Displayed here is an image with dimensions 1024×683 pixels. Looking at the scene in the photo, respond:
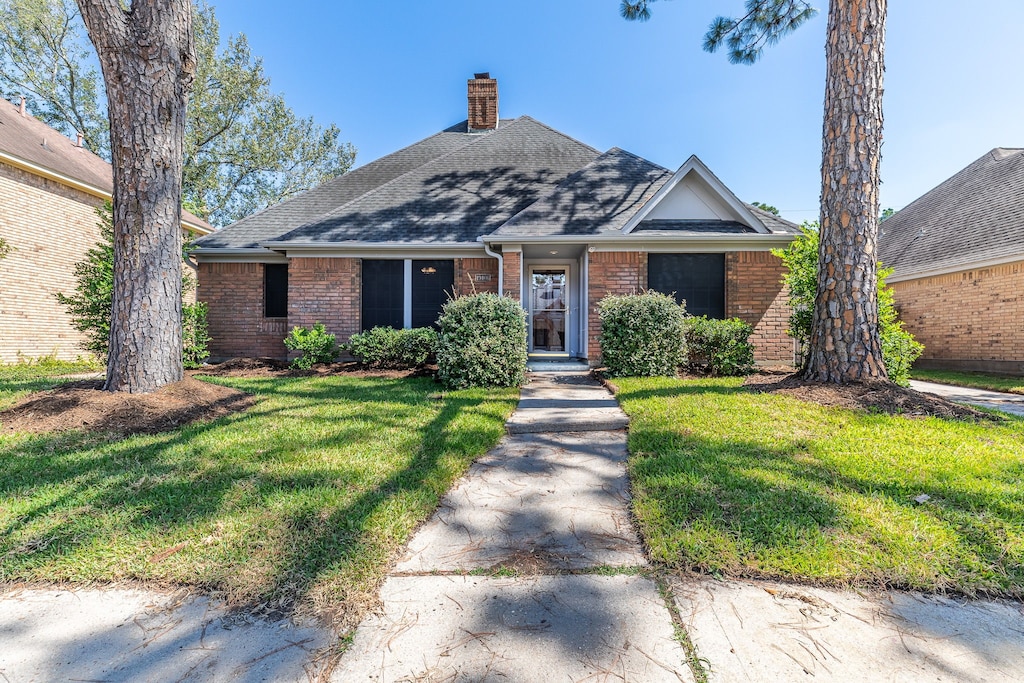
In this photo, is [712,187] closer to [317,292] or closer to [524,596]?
[317,292]

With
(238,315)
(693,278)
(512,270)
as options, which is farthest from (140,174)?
(693,278)

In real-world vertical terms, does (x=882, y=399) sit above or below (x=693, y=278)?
below

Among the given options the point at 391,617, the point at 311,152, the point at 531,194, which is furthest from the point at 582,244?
the point at 311,152

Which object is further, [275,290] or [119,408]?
[275,290]

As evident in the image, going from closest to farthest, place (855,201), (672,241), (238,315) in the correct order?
(855,201) → (672,241) → (238,315)

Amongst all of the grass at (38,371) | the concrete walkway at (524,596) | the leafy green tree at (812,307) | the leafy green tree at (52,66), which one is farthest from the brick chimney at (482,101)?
the leafy green tree at (52,66)

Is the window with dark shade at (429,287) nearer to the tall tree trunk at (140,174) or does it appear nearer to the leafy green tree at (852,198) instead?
the tall tree trunk at (140,174)

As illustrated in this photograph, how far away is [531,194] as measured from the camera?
11422 mm

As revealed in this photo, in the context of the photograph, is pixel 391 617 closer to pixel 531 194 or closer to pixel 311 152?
pixel 531 194

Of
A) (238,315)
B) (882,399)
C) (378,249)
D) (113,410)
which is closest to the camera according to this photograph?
(113,410)

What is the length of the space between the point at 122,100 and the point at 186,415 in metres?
3.48

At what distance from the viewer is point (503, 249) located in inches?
370

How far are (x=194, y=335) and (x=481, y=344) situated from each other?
23.1 ft

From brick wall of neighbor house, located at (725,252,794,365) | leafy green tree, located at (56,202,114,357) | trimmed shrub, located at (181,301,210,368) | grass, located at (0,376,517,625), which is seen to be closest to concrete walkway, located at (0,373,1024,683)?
grass, located at (0,376,517,625)
